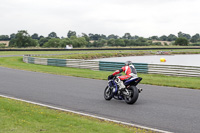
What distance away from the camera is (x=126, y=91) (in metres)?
9.77

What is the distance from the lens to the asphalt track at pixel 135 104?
7.47 metres

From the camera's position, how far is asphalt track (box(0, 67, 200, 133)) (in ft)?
24.5

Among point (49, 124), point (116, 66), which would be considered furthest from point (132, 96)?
point (116, 66)

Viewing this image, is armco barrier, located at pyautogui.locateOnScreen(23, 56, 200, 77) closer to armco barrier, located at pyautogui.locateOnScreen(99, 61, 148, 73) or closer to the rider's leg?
armco barrier, located at pyautogui.locateOnScreen(99, 61, 148, 73)

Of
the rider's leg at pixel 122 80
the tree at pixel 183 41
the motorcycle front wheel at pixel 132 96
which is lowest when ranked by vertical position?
the motorcycle front wheel at pixel 132 96

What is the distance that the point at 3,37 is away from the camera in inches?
7594

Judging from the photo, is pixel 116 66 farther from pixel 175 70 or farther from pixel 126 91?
pixel 126 91

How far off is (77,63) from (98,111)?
1709 cm

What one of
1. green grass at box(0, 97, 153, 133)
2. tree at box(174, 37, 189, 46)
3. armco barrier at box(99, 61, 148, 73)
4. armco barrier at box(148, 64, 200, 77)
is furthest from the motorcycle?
tree at box(174, 37, 189, 46)

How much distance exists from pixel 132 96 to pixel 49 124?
12.3 ft

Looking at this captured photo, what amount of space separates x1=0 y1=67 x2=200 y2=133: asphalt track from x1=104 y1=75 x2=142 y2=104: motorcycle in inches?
8.1

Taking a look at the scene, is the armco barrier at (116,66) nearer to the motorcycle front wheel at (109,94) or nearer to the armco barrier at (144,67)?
the armco barrier at (144,67)

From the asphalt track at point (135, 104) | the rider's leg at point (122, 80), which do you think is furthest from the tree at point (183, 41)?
the rider's leg at point (122, 80)

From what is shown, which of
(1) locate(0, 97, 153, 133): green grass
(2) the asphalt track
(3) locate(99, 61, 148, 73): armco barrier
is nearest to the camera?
(1) locate(0, 97, 153, 133): green grass
